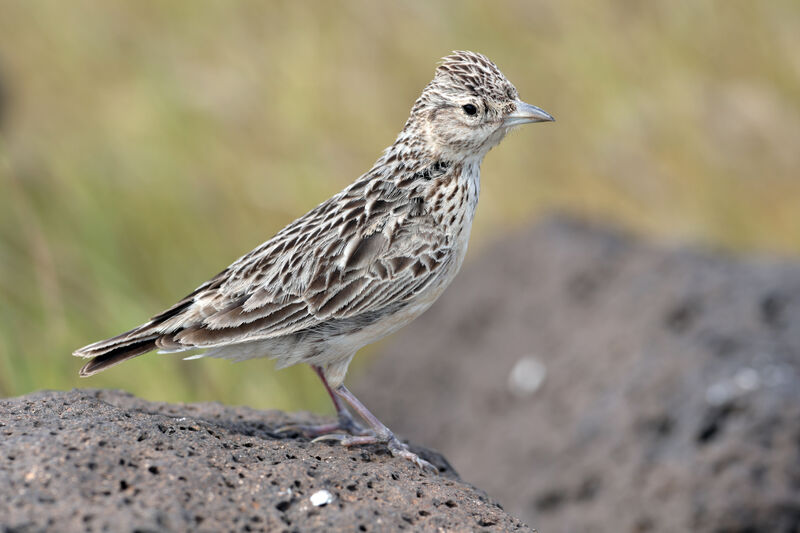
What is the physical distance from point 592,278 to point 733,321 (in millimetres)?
1730

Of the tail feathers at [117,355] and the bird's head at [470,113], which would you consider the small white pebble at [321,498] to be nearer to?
the tail feathers at [117,355]

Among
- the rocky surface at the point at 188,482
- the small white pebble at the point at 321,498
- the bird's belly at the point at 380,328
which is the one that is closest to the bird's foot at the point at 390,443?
the rocky surface at the point at 188,482

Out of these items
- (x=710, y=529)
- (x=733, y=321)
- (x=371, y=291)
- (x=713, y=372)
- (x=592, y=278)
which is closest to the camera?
(x=371, y=291)

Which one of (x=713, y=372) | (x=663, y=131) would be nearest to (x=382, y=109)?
(x=663, y=131)

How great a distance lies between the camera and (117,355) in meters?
4.55

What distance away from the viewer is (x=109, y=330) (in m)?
7.34

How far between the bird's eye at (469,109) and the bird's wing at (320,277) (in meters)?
0.59

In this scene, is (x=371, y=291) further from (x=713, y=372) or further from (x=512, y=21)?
(x=512, y=21)

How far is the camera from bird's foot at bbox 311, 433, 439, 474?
4523 mm

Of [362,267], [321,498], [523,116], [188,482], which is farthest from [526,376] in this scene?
[188,482]

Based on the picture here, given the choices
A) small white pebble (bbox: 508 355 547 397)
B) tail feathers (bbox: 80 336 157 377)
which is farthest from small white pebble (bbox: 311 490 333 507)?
small white pebble (bbox: 508 355 547 397)

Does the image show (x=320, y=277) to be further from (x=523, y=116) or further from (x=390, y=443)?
(x=523, y=116)

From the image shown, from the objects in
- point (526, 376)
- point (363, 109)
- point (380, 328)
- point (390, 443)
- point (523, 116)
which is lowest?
point (390, 443)

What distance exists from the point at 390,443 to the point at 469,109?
173 centimetres
